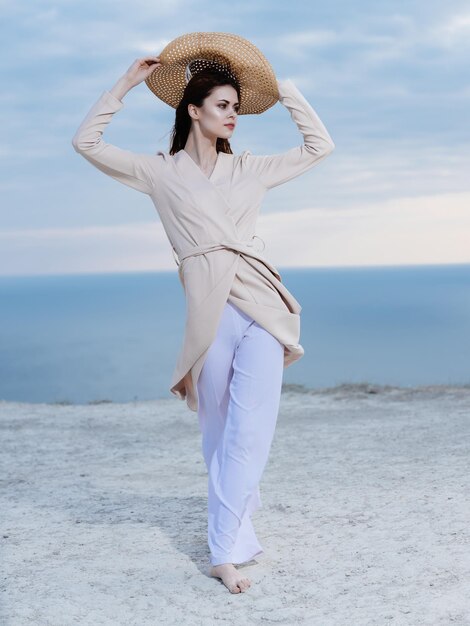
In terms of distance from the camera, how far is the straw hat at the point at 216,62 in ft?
11.8

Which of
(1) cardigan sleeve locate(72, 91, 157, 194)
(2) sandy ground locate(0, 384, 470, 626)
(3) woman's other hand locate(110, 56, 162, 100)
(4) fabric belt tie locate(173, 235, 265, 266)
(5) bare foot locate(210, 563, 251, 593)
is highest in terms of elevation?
(3) woman's other hand locate(110, 56, 162, 100)

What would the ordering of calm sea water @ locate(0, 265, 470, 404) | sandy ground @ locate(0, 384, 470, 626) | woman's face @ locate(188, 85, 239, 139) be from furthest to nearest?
calm sea water @ locate(0, 265, 470, 404) → woman's face @ locate(188, 85, 239, 139) → sandy ground @ locate(0, 384, 470, 626)

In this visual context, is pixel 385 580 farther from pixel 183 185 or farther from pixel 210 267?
pixel 183 185

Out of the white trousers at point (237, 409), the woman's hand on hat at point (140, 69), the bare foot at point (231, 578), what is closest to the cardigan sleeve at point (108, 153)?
the woman's hand on hat at point (140, 69)

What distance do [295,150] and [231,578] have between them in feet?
6.11

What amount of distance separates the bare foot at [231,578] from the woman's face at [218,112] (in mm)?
1850

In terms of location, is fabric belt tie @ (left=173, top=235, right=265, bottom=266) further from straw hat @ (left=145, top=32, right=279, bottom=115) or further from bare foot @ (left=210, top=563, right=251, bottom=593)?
bare foot @ (left=210, top=563, right=251, bottom=593)

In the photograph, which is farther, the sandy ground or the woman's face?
the woman's face

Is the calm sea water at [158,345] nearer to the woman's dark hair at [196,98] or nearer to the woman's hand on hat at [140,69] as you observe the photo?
the woman's dark hair at [196,98]

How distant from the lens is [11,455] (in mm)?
6891

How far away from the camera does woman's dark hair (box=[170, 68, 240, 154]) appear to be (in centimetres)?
350

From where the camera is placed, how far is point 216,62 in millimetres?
3613

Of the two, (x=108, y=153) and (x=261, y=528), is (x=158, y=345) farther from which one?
(x=108, y=153)

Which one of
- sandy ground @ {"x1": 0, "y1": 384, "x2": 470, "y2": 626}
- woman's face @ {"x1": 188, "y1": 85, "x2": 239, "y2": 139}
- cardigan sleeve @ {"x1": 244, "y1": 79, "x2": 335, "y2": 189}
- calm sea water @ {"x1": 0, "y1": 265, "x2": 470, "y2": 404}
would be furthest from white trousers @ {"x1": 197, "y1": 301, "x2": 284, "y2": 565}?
calm sea water @ {"x1": 0, "y1": 265, "x2": 470, "y2": 404}
